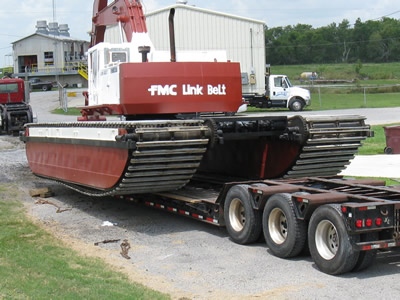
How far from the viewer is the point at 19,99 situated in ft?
96.6

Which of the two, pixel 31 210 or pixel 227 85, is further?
pixel 31 210

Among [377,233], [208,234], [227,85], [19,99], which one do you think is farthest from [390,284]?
[19,99]

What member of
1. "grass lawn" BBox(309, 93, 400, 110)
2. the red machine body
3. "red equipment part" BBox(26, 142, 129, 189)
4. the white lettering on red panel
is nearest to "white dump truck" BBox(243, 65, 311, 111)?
"grass lawn" BBox(309, 93, 400, 110)

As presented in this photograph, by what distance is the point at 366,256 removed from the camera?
6941 millimetres

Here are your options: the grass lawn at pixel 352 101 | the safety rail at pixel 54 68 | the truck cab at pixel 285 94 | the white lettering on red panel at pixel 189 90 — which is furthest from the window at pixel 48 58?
the white lettering on red panel at pixel 189 90

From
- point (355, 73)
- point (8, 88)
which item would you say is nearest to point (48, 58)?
point (355, 73)

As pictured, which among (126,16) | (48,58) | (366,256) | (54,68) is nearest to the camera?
(366,256)

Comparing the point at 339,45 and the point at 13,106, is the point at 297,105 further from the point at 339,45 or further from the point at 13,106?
the point at 339,45

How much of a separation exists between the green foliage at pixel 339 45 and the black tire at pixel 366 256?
91.9 meters

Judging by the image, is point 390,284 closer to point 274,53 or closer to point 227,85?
point 227,85

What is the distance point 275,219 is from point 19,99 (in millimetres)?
23519

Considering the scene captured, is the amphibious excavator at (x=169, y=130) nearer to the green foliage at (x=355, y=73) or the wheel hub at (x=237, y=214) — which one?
the wheel hub at (x=237, y=214)

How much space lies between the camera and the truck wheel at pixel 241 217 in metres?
8.37

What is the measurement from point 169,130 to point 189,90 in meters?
1.64
